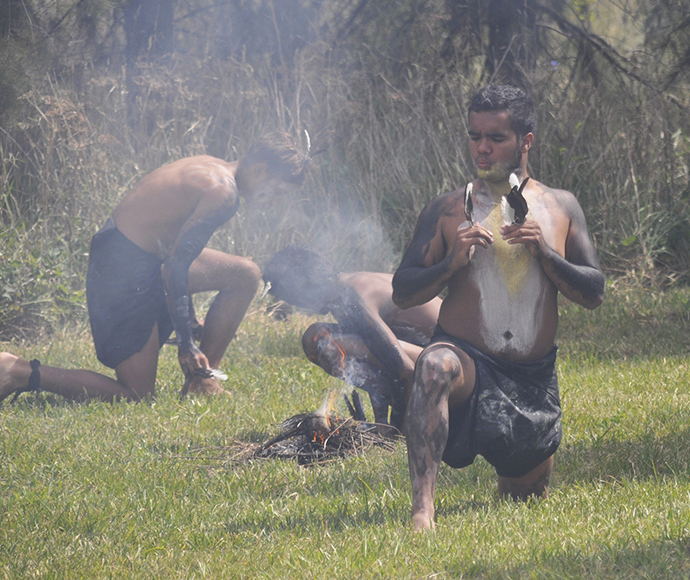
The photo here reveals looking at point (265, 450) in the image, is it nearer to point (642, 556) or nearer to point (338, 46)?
point (642, 556)

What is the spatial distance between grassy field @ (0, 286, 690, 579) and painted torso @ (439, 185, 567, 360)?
24.2 inches

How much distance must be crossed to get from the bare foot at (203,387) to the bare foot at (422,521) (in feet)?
9.09

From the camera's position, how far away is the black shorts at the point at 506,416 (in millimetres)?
3039

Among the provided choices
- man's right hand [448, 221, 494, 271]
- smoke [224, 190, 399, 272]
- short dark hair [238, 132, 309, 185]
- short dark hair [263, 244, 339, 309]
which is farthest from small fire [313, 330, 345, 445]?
smoke [224, 190, 399, 272]

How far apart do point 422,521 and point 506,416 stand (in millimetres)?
469

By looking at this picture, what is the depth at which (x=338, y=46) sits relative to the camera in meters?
10.4

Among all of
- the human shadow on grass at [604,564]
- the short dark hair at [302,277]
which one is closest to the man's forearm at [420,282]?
the human shadow on grass at [604,564]

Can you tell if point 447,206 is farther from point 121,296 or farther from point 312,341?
point 121,296

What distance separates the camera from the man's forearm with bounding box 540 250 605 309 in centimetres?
303

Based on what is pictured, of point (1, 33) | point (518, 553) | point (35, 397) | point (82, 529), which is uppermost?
point (1, 33)

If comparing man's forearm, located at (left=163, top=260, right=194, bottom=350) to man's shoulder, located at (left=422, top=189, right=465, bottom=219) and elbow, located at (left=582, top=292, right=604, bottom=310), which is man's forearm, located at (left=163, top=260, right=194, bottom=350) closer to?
man's shoulder, located at (left=422, top=189, right=465, bottom=219)

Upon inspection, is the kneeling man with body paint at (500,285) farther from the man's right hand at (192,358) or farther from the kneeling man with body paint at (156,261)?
the kneeling man with body paint at (156,261)

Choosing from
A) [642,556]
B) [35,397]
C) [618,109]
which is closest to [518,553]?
[642,556]

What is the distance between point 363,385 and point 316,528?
160 cm
